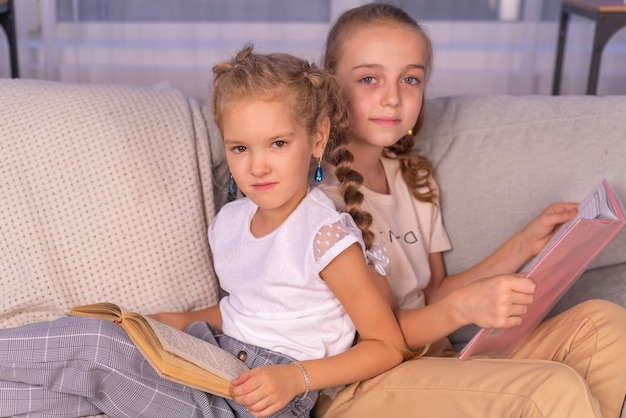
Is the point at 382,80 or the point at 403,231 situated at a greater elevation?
the point at 382,80

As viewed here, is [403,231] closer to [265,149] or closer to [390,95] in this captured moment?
[390,95]

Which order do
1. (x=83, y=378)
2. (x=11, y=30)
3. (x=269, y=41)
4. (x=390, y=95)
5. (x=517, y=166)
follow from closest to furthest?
(x=83, y=378) → (x=390, y=95) → (x=517, y=166) → (x=11, y=30) → (x=269, y=41)

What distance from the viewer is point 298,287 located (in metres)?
1.50

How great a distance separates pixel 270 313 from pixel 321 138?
0.33 meters

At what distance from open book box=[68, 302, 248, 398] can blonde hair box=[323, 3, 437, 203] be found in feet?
2.03

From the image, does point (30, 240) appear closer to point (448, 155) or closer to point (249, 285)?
point (249, 285)

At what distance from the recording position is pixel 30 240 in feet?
5.45

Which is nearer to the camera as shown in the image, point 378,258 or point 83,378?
point 83,378

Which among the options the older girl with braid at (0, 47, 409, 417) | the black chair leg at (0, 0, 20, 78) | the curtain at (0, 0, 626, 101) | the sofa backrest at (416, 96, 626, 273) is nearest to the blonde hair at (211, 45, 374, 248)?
the older girl with braid at (0, 47, 409, 417)

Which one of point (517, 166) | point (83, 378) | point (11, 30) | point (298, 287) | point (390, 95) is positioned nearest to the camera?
point (83, 378)

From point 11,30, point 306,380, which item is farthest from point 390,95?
point 11,30

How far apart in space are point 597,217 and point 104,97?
101 cm

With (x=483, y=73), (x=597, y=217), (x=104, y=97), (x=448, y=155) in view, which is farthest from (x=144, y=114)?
(x=483, y=73)

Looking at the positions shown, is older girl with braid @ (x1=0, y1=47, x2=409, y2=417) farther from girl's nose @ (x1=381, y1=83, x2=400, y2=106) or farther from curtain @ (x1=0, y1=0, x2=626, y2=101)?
curtain @ (x1=0, y1=0, x2=626, y2=101)
